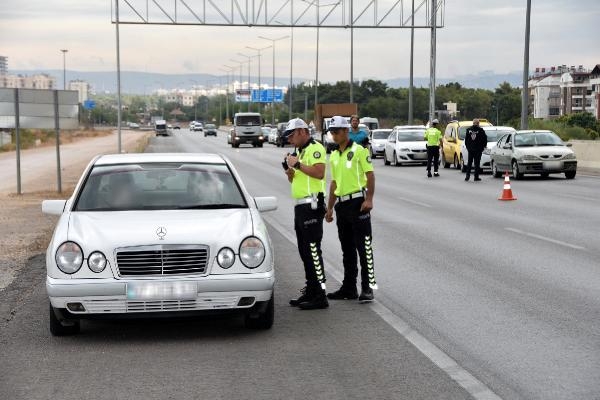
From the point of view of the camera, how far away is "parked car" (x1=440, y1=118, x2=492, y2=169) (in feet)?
119

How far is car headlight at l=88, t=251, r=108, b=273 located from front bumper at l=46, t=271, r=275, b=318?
88mm

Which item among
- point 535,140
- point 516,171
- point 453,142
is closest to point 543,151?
point 535,140

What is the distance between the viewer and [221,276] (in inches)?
288

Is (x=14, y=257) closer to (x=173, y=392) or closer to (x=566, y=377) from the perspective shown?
(x=173, y=392)

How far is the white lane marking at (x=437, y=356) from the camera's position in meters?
5.93

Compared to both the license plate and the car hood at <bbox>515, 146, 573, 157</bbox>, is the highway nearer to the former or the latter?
the license plate

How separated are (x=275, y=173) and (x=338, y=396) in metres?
29.4

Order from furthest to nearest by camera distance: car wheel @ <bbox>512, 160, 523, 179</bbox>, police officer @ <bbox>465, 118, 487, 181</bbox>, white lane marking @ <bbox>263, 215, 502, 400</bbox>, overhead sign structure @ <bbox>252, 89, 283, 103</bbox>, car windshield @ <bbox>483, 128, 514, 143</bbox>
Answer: overhead sign structure @ <bbox>252, 89, 283, 103</bbox>
car windshield @ <bbox>483, 128, 514, 143</bbox>
car wheel @ <bbox>512, 160, 523, 179</bbox>
police officer @ <bbox>465, 118, 487, 181</bbox>
white lane marking @ <bbox>263, 215, 502, 400</bbox>

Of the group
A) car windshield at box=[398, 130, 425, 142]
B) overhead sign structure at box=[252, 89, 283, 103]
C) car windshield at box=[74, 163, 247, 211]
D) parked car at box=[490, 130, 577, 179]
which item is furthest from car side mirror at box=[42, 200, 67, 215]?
overhead sign structure at box=[252, 89, 283, 103]

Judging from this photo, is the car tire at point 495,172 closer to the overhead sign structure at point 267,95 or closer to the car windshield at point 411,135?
the car windshield at point 411,135

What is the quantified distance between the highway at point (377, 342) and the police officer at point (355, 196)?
36 centimetres

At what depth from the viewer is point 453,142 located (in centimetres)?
3666

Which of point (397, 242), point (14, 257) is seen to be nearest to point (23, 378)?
point (14, 257)

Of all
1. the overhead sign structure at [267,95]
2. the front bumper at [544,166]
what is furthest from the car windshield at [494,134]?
the overhead sign structure at [267,95]
